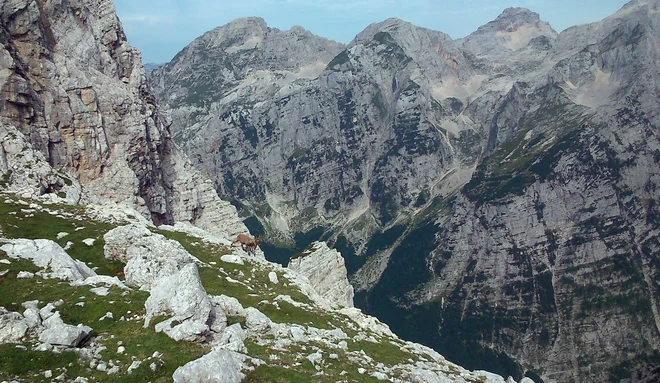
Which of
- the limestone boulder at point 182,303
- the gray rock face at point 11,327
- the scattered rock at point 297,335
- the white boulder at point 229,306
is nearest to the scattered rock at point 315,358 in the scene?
the scattered rock at point 297,335

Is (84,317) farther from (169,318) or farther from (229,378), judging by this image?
(229,378)

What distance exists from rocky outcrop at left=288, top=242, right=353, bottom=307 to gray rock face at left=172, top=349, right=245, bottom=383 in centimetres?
7250

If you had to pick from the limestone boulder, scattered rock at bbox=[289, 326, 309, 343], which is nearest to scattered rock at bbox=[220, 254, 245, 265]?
scattered rock at bbox=[289, 326, 309, 343]

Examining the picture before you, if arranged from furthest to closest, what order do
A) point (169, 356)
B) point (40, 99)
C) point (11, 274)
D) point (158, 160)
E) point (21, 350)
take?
point (158, 160), point (40, 99), point (11, 274), point (169, 356), point (21, 350)

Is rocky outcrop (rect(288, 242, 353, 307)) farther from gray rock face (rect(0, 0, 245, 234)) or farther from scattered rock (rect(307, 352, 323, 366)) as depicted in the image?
scattered rock (rect(307, 352, 323, 366))

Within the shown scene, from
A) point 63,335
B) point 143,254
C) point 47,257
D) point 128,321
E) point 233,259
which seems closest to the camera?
point 63,335

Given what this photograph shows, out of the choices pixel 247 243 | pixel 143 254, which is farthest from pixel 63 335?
pixel 247 243

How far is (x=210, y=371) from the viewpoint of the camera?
22.2 metres

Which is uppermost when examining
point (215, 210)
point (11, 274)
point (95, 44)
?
point (95, 44)

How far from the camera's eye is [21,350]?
2134 cm

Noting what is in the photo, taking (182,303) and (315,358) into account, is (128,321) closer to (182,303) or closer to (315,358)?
(182,303)

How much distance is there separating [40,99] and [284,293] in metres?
58.3

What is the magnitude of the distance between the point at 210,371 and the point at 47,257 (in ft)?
69.1

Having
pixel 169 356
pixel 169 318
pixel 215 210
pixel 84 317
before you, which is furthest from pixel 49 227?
pixel 215 210
